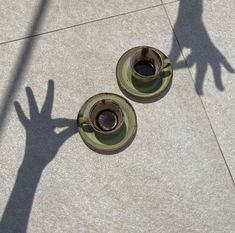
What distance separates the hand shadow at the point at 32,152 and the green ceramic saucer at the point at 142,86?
0.65 metres

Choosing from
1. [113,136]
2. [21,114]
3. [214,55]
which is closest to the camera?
[113,136]

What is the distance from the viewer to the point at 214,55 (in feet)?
14.5

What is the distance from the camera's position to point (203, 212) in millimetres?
3896

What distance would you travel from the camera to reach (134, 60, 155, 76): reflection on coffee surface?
412 centimetres

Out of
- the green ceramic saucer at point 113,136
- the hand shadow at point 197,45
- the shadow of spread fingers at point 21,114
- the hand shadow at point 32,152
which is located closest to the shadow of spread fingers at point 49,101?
the hand shadow at point 32,152

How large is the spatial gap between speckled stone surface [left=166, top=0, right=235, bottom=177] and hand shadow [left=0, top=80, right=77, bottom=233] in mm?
1451

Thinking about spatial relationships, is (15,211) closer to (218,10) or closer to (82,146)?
(82,146)

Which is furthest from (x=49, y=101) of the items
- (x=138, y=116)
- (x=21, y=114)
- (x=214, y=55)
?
(x=214, y=55)

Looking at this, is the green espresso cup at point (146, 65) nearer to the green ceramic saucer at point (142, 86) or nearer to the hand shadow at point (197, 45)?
the green ceramic saucer at point (142, 86)

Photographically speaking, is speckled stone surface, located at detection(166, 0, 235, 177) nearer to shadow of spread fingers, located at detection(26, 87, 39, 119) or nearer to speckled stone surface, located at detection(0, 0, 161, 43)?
speckled stone surface, located at detection(0, 0, 161, 43)

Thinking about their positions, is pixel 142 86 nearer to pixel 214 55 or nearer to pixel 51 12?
pixel 214 55

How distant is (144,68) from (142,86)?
7.3 inches

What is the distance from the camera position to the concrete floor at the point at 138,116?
152 inches

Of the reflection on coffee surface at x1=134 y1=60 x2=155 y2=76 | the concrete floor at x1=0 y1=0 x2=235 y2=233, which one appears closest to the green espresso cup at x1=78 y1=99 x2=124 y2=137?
the concrete floor at x1=0 y1=0 x2=235 y2=233
